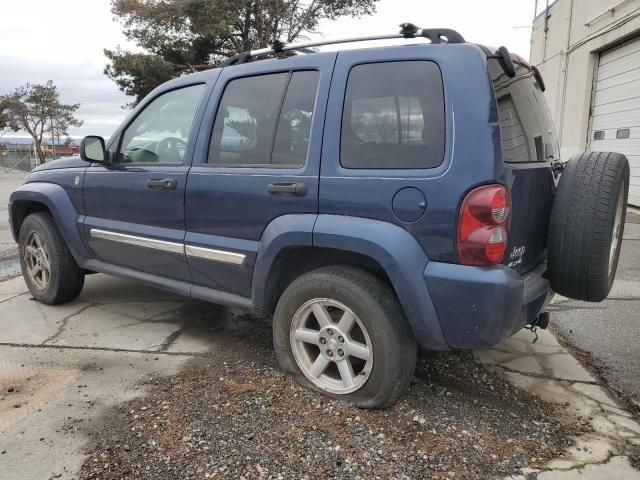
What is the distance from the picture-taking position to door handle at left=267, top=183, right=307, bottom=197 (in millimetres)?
2734

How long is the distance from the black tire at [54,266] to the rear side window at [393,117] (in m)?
2.89

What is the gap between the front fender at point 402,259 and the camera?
2.40 m

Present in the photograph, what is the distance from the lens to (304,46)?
10.2 ft

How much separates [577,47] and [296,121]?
11.5 meters

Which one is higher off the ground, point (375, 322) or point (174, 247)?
point (174, 247)

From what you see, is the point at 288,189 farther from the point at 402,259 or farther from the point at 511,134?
the point at 511,134

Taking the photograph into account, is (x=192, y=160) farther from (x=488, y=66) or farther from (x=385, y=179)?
(x=488, y=66)

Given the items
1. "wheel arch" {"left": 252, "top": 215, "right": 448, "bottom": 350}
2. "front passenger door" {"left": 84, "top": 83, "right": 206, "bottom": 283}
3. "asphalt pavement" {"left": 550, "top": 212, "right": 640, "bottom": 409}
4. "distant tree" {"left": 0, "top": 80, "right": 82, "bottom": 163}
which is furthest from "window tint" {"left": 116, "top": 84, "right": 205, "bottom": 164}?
"distant tree" {"left": 0, "top": 80, "right": 82, "bottom": 163}

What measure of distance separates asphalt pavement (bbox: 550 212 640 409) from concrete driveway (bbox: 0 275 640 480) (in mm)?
164

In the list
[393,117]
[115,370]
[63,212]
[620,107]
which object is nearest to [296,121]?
[393,117]

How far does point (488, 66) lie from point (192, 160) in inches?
74.1

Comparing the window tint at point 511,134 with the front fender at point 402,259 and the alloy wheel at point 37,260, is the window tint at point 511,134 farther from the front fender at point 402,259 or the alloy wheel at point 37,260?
the alloy wheel at point 37,260

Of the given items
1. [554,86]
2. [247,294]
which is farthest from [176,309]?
[554,86]

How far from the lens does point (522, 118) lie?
2.71 meters
